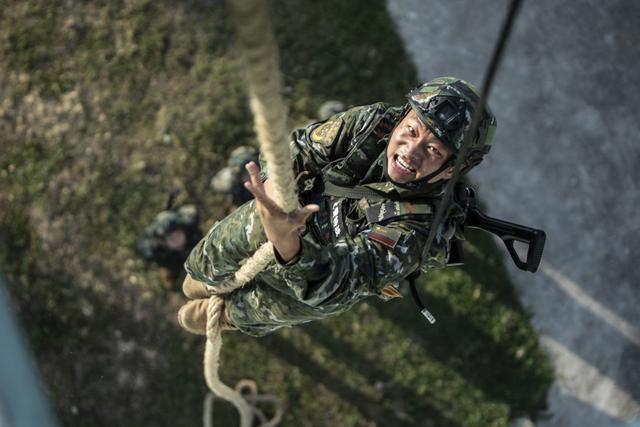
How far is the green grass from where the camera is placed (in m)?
5.23

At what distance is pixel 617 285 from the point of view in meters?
5.61

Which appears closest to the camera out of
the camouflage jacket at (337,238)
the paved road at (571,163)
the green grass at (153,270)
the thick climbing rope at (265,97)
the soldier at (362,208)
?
the thick climbing rope at (265,97)

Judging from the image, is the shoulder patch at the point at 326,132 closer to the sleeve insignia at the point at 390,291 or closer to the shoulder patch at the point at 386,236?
the shoulder patch at the point at 386,236

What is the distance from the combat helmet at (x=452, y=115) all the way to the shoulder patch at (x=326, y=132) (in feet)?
1.37

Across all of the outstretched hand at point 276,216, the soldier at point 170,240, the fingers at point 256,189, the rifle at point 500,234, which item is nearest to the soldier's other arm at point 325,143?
the rifle at point 500,234

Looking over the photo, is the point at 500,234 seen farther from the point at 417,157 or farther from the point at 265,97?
the point at 265,97

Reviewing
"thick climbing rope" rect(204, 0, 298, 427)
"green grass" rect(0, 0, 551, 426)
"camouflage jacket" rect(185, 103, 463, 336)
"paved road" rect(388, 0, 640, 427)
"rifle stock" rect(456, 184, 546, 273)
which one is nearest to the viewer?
"thick climbing rope" rect(204, 0, 298, 427)

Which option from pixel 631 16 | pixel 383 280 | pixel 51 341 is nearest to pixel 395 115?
pixel 383 280

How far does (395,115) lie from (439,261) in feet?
2.61

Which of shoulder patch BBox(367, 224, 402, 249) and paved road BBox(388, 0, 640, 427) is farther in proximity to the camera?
paved road BBox(388, 0, 640, 427)

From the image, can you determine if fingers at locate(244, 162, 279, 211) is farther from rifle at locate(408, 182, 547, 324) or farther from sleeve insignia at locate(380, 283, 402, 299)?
rifle at locate(408, 182, 547, 324)

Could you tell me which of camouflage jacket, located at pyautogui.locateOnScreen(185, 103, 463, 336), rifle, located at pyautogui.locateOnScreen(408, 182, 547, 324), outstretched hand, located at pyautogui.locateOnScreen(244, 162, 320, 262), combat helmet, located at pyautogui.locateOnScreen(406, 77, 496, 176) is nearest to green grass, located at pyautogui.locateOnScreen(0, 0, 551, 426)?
camouflage jacket, located at pyautogui.locateOnScreen(185, 103, 463, 336)

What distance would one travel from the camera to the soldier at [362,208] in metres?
2.76

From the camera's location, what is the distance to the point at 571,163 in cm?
586
